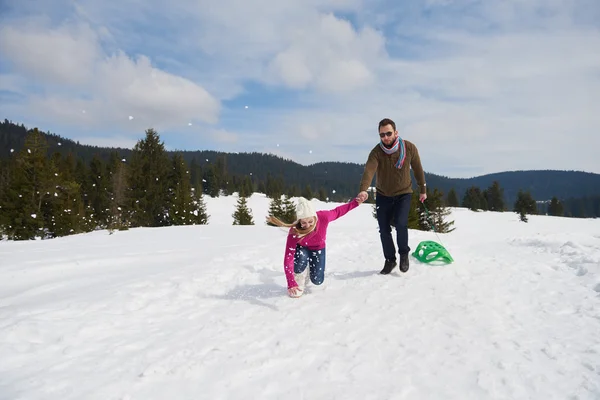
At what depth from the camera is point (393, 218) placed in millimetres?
6246

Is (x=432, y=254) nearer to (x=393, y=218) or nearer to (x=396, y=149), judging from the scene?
(x=393, y=218)

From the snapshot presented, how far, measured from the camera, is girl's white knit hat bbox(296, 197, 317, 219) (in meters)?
5.18

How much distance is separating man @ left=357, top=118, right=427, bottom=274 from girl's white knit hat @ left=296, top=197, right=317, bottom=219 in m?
1.11

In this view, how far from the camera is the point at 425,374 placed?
10.00ft

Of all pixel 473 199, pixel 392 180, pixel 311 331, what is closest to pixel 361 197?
pixel 392 180

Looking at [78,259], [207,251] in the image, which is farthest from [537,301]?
[78,259]

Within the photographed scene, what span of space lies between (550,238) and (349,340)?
7.85m

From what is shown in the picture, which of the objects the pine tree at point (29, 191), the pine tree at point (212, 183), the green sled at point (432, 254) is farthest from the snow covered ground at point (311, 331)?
the pine tree at point (212, 183)

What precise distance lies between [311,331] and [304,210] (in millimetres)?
1805

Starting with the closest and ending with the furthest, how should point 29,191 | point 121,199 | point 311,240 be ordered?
point 311,240 < point 29,191 < point 121,199

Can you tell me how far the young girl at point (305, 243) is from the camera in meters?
5.27

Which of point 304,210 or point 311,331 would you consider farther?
point 304,210

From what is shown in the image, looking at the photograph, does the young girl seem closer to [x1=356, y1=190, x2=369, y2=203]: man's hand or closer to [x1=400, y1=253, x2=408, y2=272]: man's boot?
[x1=356, y1=190, x2=369, y2=203]: man's hand

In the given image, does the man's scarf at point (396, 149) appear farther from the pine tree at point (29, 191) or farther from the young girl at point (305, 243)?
the pine tree at point (29, 191)
